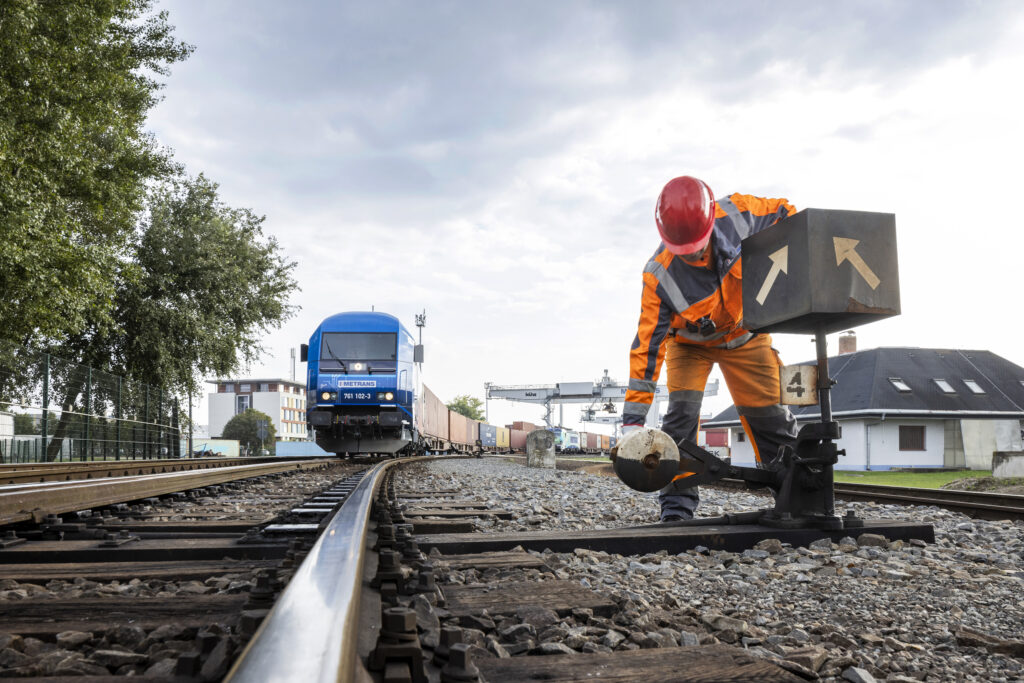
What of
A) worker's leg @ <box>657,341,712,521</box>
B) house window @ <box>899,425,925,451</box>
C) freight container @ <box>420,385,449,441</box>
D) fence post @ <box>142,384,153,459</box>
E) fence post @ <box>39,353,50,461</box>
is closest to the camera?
worker's leg @ <box>657,341,712,521</box>

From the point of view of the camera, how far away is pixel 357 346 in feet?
48.1

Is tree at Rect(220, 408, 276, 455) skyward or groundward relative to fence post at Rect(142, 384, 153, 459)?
groundward

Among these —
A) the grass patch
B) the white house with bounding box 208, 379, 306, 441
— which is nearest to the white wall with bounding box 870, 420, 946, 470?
the grass patch

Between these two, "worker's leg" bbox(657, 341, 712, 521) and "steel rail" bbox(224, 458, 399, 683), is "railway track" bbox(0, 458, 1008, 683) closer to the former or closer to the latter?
"steel rail" bbox(224, 458, 399, 683)

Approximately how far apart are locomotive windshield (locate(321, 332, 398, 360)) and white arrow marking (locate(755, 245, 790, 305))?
1179 centimetres

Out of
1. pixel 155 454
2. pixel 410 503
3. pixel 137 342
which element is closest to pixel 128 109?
pixel 137 342

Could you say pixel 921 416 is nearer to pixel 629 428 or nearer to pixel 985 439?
pixel 985 439

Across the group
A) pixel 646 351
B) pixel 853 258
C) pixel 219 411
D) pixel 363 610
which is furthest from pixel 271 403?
pixel 363 610

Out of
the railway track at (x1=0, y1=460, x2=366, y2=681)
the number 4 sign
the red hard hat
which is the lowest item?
the railway track at (x1=0, y1=460, x2=366, y2=681)

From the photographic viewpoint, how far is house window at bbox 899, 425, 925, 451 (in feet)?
83.3

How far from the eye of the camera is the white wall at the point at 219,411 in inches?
3789

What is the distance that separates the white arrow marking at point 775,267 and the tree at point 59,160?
11.8 metres

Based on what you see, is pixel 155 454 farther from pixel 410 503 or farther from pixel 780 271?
pixel 780 271

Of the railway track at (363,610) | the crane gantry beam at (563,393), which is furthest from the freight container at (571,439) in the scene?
the railway track at (363,610)
